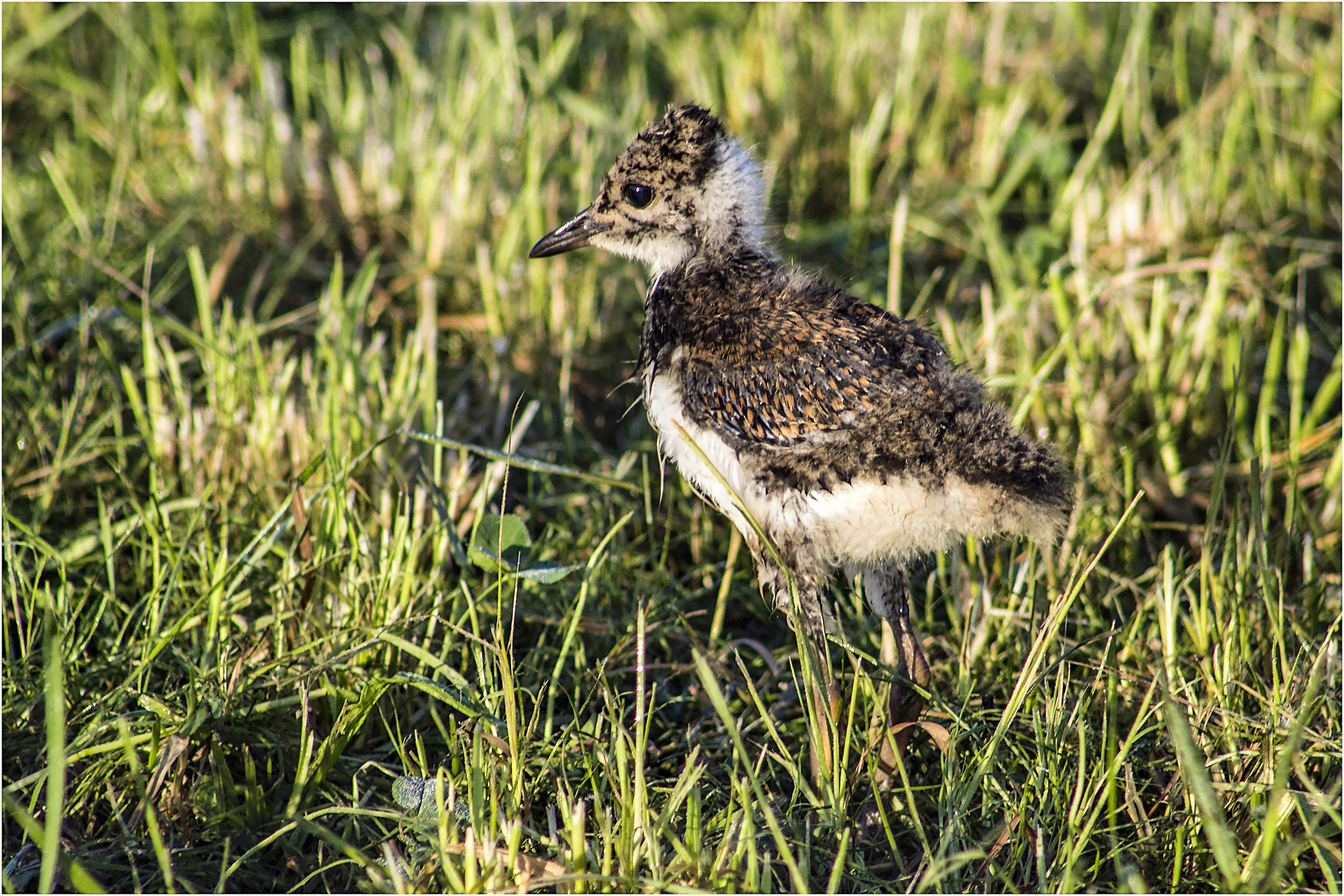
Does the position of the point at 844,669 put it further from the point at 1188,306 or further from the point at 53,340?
the point at 53,340

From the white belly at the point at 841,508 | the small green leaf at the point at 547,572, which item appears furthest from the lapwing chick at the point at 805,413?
the small green leaf at the point at 547,572

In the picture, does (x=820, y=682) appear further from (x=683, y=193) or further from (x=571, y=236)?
(x=571, y=236)

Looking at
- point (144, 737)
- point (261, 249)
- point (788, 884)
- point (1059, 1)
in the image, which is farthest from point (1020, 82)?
point (144, 737)

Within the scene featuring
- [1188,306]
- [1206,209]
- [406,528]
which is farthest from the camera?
[1206,209]

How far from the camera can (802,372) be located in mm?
2455

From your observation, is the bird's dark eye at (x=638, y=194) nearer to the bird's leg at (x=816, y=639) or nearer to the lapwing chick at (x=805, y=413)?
the lapwing chick at (x=805, y=413)

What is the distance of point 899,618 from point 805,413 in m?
0.58

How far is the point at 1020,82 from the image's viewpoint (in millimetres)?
4699

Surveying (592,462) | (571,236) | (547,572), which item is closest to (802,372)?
(547,572)

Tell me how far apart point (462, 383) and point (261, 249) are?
3.73 ft

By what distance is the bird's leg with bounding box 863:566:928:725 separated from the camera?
2604 mm

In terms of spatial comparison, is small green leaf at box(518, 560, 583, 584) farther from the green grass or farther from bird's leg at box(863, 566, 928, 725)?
bird's leg at box(863, 566, 928, 725)

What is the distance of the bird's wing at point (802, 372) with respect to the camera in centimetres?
241

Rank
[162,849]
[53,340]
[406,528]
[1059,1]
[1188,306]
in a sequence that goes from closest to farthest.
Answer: [162,849], [406,528], [53,340], [1188,306], [1059,1]
